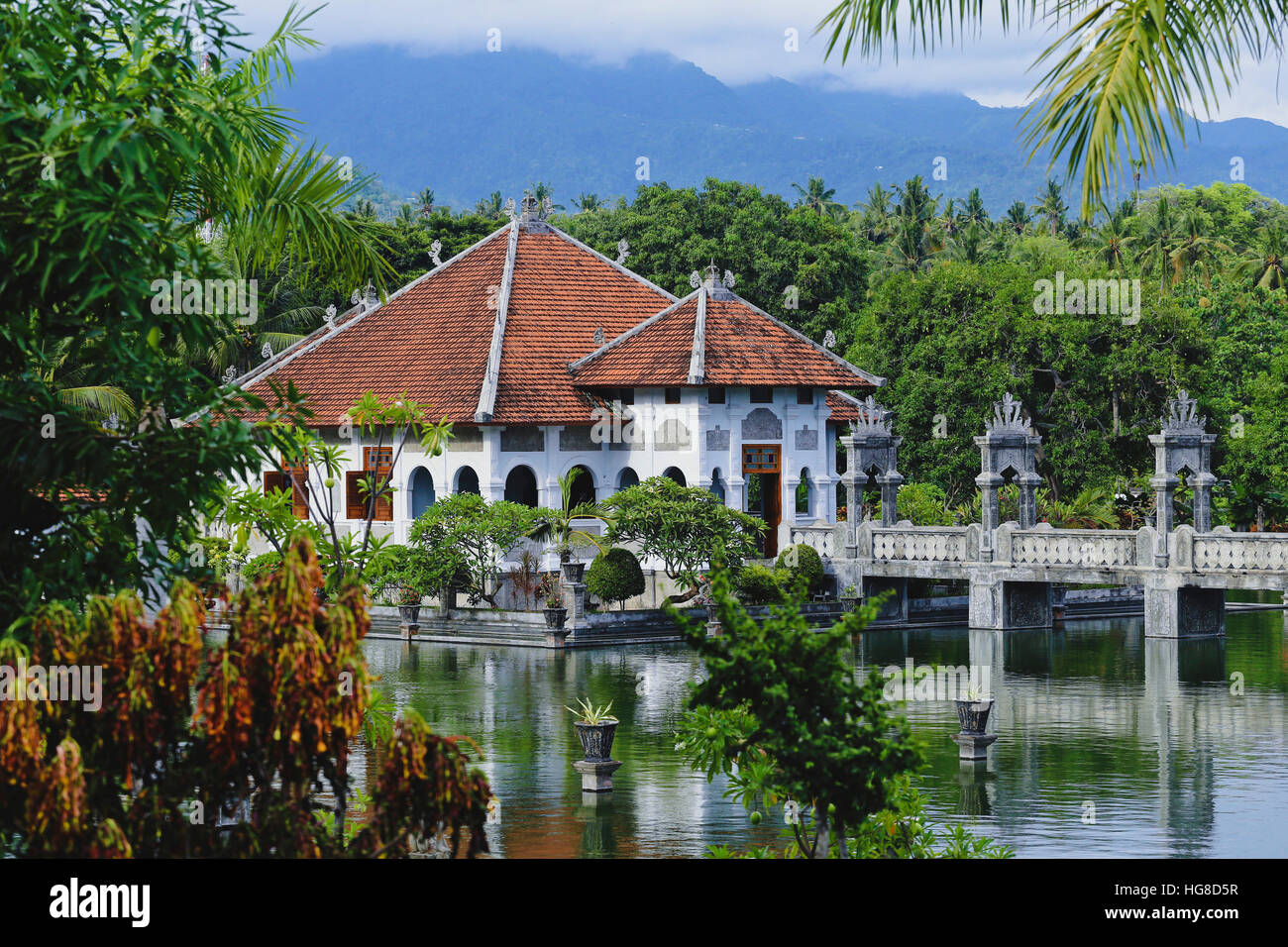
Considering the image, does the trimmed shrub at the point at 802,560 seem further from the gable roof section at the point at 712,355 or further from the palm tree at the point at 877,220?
the palm tree at the point at 877,220

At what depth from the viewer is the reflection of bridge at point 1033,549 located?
1294 inches

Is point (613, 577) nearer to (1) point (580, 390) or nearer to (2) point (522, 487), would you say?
(2) point (522, 487)

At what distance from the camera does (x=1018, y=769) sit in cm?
2091

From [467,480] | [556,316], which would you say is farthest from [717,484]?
[556,316]

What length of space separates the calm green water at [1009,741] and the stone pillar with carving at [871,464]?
285 centimetres

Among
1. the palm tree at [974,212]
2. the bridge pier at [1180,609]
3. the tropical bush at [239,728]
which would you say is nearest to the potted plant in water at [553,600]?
the bridge pier at [1180,609]

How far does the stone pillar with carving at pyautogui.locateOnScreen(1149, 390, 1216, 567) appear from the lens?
3312 cm

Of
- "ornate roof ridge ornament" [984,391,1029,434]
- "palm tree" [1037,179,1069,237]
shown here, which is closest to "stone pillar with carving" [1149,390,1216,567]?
"ornate roof ridge ornament" [984,391,1029,434]

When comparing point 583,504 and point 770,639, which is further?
point 583,504

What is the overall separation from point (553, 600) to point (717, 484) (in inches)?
221

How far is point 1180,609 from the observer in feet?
110

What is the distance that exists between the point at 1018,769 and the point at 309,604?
14.7 metres
